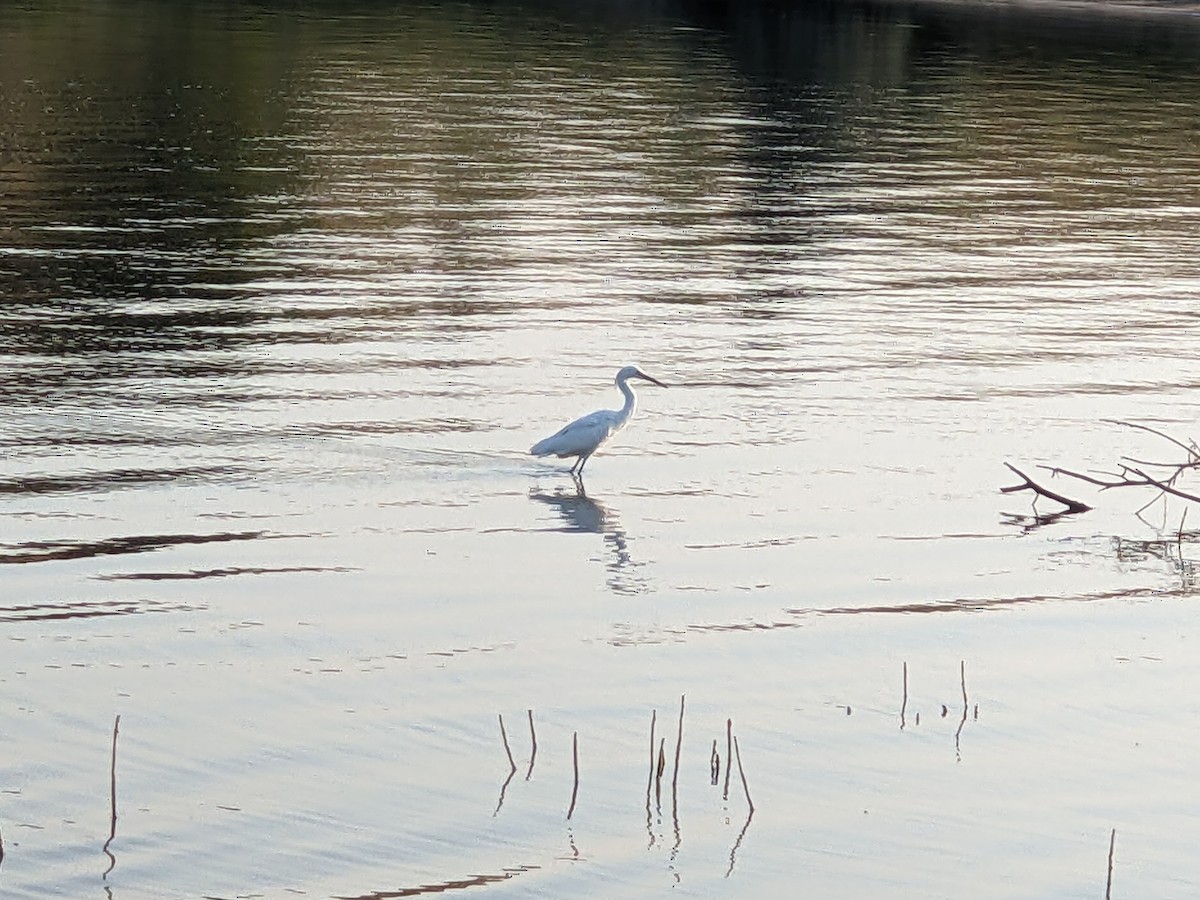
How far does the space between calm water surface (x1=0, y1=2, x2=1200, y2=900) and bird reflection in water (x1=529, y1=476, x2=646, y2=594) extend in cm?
5

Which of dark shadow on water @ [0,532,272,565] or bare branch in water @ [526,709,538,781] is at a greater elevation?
dark shadow on water @ [0,532,272,565]

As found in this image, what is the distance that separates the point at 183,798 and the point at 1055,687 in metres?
4.98

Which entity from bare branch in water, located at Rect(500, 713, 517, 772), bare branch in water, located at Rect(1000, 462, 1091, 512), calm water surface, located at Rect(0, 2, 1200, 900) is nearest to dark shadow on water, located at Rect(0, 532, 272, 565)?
calm water surface, located at Rect(0, 2, 1200, 900)

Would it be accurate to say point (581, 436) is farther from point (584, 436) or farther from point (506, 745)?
point (506, 745)

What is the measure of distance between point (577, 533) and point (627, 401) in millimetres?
2209

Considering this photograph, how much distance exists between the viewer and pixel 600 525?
14.9 meters

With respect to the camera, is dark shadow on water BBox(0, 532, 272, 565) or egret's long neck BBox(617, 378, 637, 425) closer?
dark shadow on water BBox(0, 532, 272, 565)

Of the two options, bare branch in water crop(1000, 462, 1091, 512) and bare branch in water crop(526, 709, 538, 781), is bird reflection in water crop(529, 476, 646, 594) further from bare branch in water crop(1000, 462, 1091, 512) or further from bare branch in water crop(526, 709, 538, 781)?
bare branch in water crop(1000, 462, 1091, 512)

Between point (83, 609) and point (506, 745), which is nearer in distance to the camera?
point (506, 745)

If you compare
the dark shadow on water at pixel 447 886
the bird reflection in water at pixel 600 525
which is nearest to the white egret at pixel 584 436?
the bird reflection in water at pixel 600 525

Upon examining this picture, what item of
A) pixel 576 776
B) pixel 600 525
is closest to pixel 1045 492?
pixel 600 525

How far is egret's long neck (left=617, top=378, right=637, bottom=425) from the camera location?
16.3 meters

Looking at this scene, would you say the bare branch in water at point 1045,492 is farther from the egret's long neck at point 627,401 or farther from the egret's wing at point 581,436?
the egret's wing at point 581,436

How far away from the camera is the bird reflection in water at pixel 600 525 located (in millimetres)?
13562
